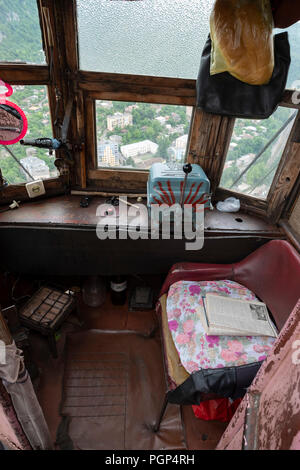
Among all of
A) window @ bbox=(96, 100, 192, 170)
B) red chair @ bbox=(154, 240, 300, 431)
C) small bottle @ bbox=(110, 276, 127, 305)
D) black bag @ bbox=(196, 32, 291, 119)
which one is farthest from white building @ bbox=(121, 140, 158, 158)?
small bottle @ bbox=(110, 276, 127, 305)

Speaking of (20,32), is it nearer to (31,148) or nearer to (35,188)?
(31,148)

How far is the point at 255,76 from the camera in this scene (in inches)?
76.4

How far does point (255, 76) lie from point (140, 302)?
8.05 ft

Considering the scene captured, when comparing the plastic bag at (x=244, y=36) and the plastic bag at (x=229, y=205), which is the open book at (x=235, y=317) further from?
A: the plastic bag at (x=244, y=36)

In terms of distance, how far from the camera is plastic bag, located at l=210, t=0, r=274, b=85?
178 cm

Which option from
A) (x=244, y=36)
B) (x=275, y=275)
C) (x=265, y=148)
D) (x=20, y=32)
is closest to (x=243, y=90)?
(x=244, y=36)

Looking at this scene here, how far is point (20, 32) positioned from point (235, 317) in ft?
9.54

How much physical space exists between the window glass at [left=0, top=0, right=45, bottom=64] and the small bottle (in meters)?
2.26

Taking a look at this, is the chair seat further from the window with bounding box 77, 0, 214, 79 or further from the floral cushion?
the window with bounding box 77, 0, 214, 79

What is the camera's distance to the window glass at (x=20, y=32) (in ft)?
7.05

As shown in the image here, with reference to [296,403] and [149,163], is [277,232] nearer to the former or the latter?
[149,163]
